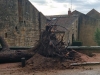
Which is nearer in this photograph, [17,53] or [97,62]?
[97,62]

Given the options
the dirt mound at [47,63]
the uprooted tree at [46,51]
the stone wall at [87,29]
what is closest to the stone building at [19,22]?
the stone wall at [87,29]

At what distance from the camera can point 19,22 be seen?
2556 cm

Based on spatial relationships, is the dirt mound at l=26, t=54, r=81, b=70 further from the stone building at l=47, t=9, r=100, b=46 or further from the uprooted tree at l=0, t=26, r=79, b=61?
the stone building at l=47, t=9, r=100, b=46

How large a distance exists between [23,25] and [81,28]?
A: 1640 cm

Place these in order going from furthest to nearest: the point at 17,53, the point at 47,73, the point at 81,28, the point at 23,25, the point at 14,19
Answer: the point at 81,28 < the point at 23,25 < the point at 14,19 < the point at 17,53 < the point at 47,73

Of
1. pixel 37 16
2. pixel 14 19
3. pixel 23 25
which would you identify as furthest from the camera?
pixel 37 16

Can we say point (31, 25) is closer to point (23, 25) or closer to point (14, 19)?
point (23, 25)

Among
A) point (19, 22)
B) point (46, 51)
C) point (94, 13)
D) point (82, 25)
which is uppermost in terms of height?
point (94, 13)

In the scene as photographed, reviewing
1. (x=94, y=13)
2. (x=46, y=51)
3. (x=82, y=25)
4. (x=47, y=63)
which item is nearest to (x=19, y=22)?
(x=46, y=51)

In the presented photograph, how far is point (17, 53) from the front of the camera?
11758 mm

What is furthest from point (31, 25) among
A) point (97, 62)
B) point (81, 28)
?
point (97, 62)

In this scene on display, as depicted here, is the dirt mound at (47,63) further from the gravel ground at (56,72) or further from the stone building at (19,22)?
the stone building at (19,22)

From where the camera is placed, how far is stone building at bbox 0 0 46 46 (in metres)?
23.7

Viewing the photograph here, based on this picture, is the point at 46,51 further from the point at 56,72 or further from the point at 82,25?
the point at 82,25
